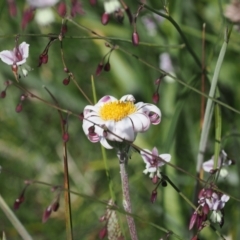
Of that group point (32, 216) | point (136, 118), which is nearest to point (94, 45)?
point (32, 216)

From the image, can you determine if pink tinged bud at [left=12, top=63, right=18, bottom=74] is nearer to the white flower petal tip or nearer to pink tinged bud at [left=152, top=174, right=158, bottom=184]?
the white flower petal tip

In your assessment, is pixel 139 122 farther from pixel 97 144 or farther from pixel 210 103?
pixel 97 144

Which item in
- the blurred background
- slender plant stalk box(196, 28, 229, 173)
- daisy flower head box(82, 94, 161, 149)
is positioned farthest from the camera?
the blurred background

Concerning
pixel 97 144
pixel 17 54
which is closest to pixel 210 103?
pixel 17 54

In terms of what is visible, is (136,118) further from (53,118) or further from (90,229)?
(53,118)

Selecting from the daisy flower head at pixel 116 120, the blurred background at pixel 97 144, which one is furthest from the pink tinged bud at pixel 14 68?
the blurred background at pixel 97 144

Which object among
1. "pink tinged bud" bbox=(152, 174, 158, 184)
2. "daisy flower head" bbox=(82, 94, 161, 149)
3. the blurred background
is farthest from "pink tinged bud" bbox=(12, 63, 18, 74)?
the blurred background
